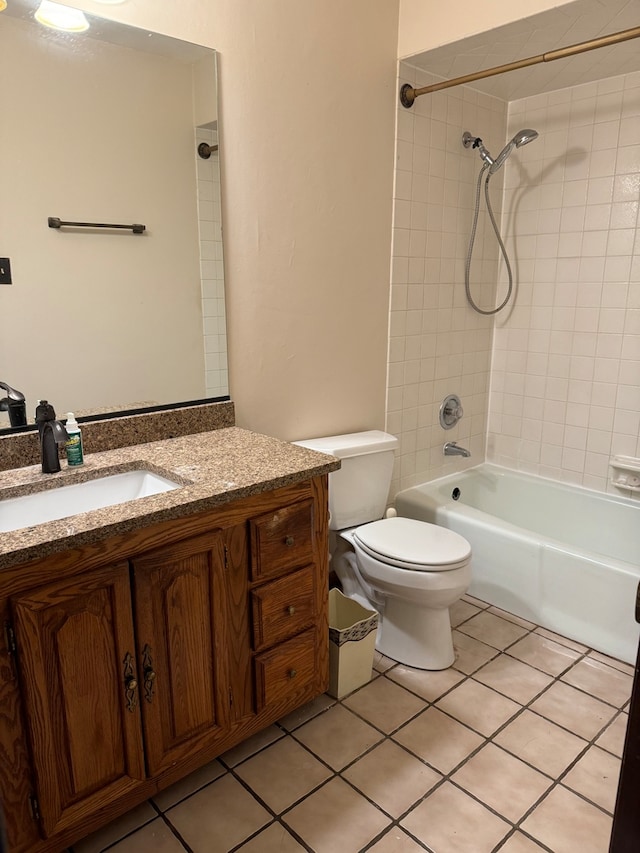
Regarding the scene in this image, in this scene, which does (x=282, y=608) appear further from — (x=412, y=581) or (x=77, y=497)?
(x=77, y=497)

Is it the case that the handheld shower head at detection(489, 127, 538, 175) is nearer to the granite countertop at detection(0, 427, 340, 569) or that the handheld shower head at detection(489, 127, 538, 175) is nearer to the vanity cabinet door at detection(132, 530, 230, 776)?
the granite countertop at detection(0, 427, 340, 569)

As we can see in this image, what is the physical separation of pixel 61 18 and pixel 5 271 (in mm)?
673

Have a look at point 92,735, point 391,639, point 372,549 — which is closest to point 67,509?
point 92,735

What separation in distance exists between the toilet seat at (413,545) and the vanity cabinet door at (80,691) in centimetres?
95

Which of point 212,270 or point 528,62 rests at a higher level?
point 528,62

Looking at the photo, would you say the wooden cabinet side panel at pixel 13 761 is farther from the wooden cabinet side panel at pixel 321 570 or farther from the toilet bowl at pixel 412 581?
the toilet bowl at pixel 412 581

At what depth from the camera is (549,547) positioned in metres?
2.33

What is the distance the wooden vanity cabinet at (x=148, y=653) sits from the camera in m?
1.25

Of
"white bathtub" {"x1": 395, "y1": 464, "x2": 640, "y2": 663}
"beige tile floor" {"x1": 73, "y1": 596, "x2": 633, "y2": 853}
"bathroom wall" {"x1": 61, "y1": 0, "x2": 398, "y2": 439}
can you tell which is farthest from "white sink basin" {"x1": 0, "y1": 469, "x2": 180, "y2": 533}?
"white bathtub" {"x1": 395, "y1": 464, "x2": 640, "y2": 663}

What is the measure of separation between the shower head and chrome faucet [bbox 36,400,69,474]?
2.08 meters

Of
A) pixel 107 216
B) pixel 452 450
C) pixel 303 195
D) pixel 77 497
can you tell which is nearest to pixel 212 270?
pixel 107 216

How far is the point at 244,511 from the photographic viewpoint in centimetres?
155

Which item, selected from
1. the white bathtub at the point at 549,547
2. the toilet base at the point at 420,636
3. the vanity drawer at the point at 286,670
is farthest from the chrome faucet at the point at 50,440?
the white bathtub at the point at 549,547

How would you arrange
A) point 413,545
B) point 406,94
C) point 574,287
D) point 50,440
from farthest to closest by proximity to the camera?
1. point 574,287
2. point 406,94
3. point 413,545
4. point 50,440
